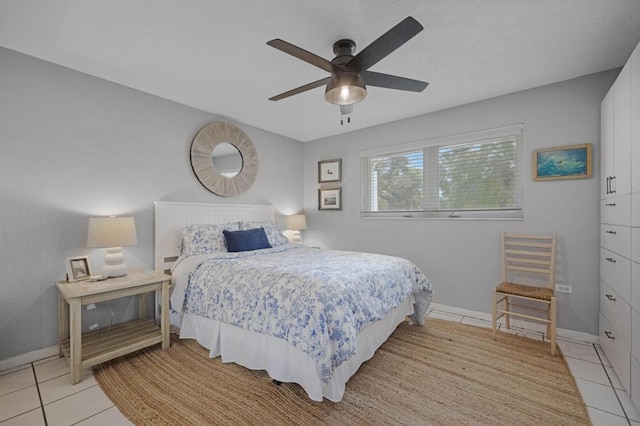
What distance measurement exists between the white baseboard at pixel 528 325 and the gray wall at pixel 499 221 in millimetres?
48

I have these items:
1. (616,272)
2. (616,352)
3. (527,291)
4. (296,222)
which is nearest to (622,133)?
(616,272)

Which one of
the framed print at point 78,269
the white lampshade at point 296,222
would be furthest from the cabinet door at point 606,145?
the framed print at point 78,269

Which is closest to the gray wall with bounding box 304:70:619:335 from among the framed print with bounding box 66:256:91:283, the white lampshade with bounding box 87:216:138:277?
the white lampshade with bounding box 87:216:138:277

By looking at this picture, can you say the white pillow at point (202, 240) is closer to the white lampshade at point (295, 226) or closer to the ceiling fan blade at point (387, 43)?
the white lampshade at point (295, 226)

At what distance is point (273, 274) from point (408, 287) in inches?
52.8

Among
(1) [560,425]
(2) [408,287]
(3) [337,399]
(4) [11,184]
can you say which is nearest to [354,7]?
(2) [408,287]

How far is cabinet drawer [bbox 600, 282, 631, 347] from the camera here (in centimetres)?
179

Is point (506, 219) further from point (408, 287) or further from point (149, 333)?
point (149, 333)

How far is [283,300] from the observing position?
6.22 feet

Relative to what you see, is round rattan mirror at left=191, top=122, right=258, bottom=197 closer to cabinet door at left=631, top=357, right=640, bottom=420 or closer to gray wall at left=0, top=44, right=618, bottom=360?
gray wall at left=0, top=44, right=618, bottom=360

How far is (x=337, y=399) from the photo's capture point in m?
1.76

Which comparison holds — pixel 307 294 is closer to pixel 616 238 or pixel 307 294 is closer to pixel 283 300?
pixel 283 300

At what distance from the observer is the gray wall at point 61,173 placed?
221 cm

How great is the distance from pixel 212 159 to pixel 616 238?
13.0ft
